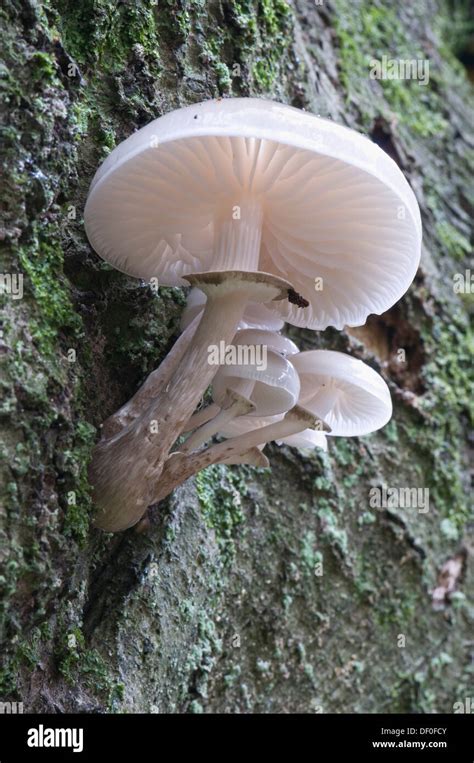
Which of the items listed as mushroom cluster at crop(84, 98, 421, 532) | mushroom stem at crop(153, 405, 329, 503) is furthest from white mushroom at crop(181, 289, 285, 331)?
mushroom stem at crop(153, 405, 329, 503)

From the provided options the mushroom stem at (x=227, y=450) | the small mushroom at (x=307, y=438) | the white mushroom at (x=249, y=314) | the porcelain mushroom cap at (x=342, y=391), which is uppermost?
the white mushroom at (x=249, y=314)

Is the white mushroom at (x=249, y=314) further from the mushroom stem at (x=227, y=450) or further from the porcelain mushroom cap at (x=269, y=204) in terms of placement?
the mushroom stem at (x=227, y=450)

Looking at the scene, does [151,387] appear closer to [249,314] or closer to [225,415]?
[225,415]

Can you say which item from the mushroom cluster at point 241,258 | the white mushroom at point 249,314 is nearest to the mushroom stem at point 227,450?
the mushroom cluster at point 241,258

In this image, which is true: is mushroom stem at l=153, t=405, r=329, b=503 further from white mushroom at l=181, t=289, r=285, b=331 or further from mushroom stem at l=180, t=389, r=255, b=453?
white mushroom at l=181, t=289, r=285, b=331

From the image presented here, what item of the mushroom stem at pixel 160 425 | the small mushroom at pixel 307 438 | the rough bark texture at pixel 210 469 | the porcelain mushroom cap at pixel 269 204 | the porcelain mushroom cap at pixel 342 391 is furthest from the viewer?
the small mushroom at pixel 307 438

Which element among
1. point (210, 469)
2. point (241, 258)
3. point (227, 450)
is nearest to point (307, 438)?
point (227, 450)
